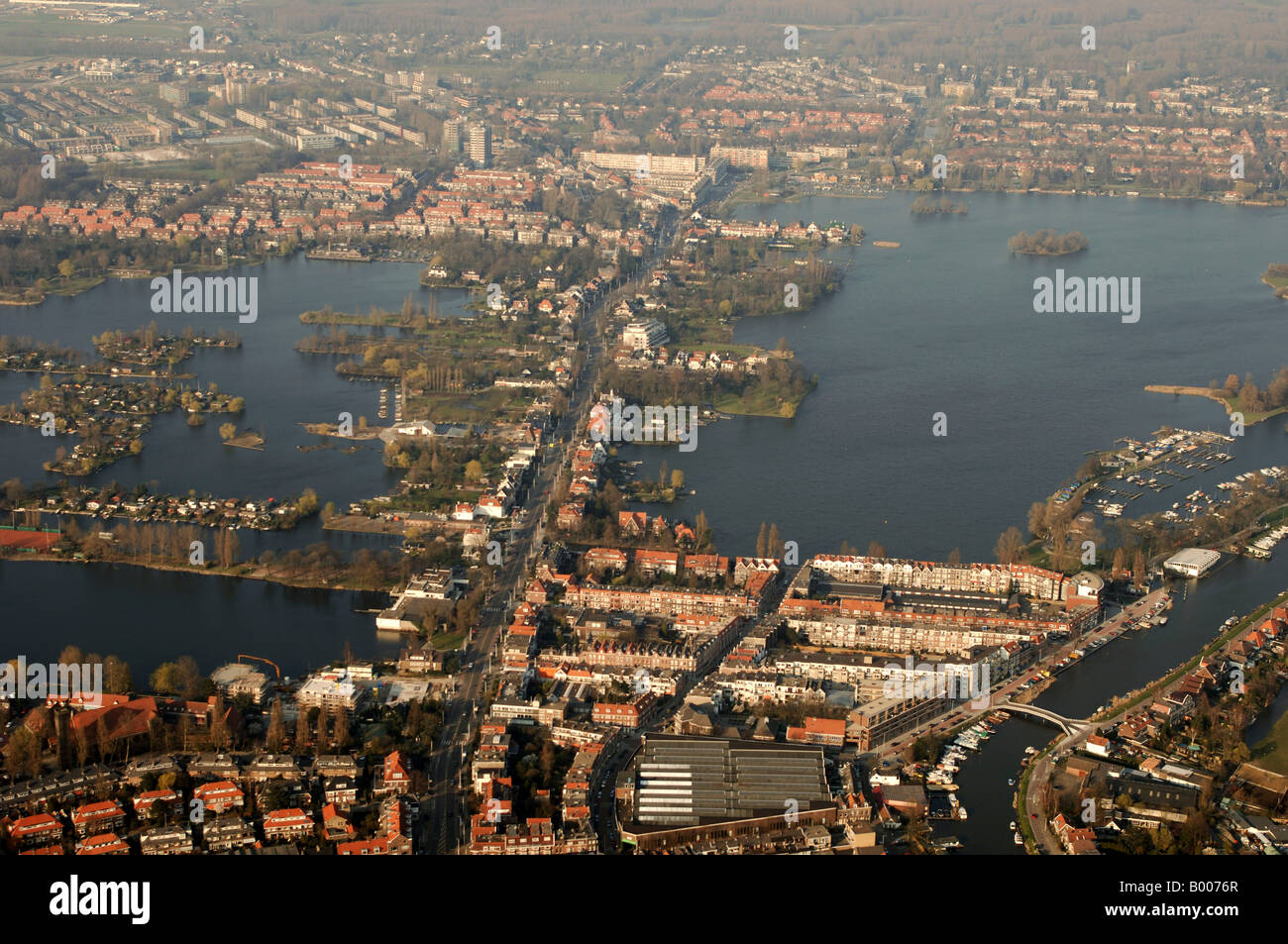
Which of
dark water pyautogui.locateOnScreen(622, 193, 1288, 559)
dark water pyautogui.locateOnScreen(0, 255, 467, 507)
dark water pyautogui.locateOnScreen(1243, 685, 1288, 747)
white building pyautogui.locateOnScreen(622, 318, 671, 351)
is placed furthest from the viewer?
white building pyautogui.locateOnScreen(622, 318, 671, 351)

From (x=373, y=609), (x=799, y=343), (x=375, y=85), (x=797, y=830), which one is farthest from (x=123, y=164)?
(x=797, y=830)

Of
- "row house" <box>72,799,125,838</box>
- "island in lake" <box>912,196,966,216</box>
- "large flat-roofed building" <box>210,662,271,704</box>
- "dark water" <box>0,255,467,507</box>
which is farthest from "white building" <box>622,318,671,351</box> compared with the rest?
"row house" <box>72,799,125,838</box>

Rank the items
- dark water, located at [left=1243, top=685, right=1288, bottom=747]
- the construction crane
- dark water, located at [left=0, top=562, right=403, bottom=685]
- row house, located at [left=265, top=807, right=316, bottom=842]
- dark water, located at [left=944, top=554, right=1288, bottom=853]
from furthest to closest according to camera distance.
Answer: dark water, located at [left=0, top=562, right=403, bottom=685], the construction crane, dark water, located at [left=1243, top=685, right=1288, bottom=747], dark water, located at [left=944, top=554, right=1288, bottom=853], row house, located at [left=265, top=807, right=316, bottom=842]

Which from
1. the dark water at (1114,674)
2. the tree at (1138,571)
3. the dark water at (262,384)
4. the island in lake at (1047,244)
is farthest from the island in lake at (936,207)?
the tree at (1138,571)

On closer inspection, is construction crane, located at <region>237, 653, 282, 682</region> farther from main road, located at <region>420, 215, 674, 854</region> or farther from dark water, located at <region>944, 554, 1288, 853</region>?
dark water, located at <region>944, 554, 1288, 853</region>

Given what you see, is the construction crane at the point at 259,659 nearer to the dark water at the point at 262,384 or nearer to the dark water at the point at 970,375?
the dark water at the point at 262,384

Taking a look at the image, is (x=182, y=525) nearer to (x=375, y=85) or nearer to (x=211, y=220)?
(x=211, y=220)
